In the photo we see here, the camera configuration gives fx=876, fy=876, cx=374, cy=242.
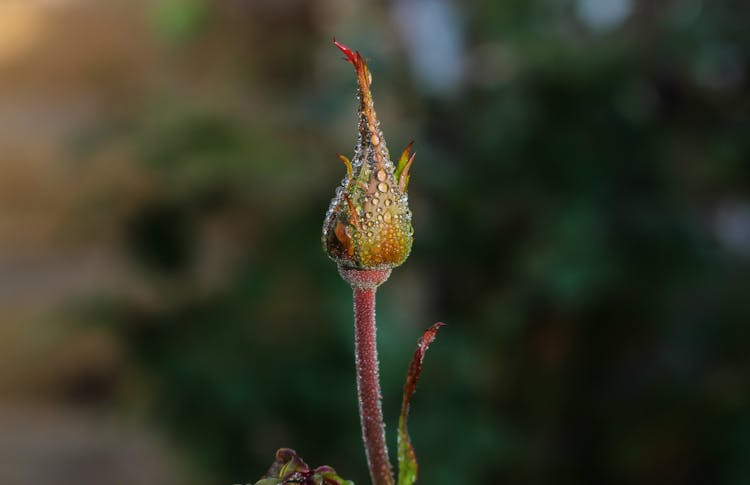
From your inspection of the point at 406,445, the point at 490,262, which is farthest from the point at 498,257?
the point at 406,445

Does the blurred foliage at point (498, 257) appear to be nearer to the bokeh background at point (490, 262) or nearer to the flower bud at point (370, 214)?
the bokeh background at point (490, 262)

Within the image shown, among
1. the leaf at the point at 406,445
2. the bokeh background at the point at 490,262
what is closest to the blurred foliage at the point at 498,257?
the bokeh background at the point at 490,262

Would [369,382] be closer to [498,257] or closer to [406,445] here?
[406,445]

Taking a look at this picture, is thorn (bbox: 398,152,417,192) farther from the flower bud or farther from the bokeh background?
the bokeh background

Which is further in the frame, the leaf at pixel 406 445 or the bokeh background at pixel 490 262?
the bokeh background at pixel 490 262

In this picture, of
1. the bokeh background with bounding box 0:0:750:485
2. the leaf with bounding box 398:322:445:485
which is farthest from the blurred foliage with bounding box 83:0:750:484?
the leaf with bounding box 398:322:445:485

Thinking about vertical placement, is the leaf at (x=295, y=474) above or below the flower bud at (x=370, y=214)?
below
